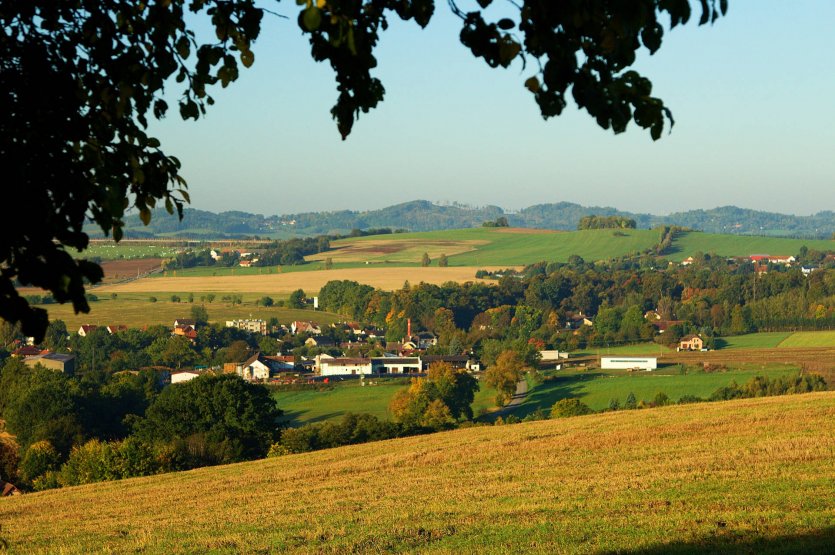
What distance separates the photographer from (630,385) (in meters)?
70.9

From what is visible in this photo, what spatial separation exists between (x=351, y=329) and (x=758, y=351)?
4682 cm

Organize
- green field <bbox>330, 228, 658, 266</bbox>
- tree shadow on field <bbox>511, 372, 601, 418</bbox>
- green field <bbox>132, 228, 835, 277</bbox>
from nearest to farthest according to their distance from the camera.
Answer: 1. tree shadow on field <bbox>511, 372, 601, 418</bbox>
2. green field <bbox>132, 228, 835, 277</bbox>
3. green field <bbox>330, 228, 658, 266</bbox>

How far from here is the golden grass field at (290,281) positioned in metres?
141

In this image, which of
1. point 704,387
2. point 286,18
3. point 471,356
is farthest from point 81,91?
point 471,356

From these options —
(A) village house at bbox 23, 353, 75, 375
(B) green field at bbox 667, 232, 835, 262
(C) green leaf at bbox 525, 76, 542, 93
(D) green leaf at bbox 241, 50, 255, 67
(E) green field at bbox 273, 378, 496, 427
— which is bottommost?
(E) green field at bbox 273, 378, 496, 427

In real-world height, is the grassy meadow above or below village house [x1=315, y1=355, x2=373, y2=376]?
above

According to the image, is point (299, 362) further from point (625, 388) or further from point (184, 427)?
point (184, 427)

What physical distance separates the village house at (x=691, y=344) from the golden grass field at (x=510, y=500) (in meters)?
66.1

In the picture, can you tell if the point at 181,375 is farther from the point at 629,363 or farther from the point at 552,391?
the point at 629,363

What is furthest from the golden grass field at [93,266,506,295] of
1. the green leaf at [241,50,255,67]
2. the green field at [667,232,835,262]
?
the green leaf at [241,50,255,67]

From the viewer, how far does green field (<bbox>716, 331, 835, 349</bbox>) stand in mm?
89688

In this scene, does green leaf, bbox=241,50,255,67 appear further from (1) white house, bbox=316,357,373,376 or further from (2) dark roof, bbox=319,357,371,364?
(2) dark roof, bbox=319,357,371,364

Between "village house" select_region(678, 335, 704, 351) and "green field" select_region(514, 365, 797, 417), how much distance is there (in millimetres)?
19092

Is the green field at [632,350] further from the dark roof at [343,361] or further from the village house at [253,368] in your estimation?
the village house at [253,368]
